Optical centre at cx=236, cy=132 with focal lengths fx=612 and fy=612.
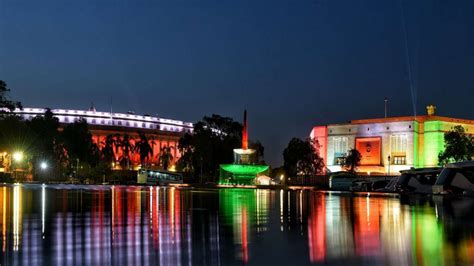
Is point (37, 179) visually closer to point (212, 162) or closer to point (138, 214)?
point (212, 162)

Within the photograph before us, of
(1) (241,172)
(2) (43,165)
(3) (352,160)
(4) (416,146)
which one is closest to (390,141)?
(4) (416,146)

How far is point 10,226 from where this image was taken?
14703mm

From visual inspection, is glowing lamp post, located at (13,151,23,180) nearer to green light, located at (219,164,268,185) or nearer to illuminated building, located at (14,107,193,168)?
green light, located at (219,164,268,185)

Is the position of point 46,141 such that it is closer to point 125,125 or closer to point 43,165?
point 43,165

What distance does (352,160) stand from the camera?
115438mm

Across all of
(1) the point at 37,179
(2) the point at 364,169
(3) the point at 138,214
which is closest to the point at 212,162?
(1) the point at 37,179

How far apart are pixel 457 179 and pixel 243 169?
4362 cm

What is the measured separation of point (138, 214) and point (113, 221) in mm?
2858

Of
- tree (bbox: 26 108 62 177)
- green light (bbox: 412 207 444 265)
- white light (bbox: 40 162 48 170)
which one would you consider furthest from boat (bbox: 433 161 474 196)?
white light (bbox: 40 162 48 170)

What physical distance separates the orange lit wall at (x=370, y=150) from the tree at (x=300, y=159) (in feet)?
54.3

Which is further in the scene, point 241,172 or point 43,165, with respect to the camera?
point 43,165

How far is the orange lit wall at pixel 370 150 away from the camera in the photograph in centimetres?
12300

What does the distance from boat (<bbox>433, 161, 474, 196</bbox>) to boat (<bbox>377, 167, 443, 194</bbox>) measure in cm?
596

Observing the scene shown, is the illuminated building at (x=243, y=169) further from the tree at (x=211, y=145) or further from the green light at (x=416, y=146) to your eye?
the green light at (x=416, y=146)
